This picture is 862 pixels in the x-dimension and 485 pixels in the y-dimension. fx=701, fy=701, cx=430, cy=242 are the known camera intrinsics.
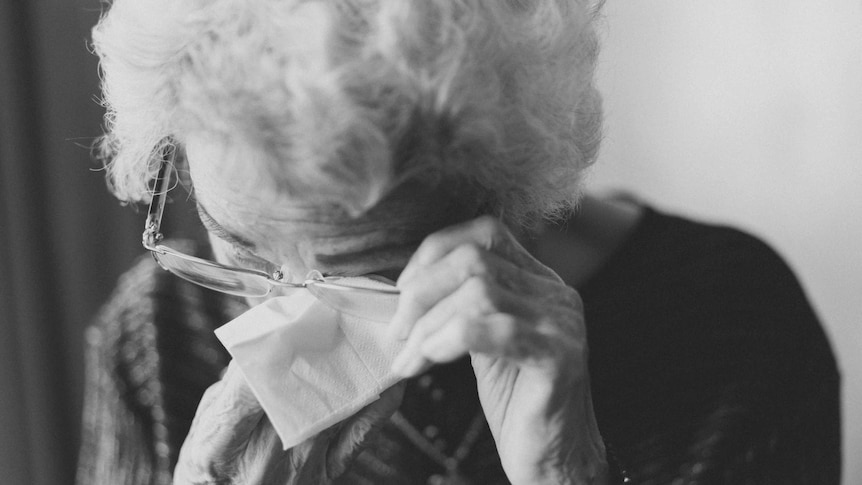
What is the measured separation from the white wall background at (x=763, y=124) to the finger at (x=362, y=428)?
1.04 meters

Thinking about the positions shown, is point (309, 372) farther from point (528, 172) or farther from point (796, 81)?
point (796, 81)

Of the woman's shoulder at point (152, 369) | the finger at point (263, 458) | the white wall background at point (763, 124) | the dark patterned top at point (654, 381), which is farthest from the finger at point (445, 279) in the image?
the white wall background at point (763, 124)

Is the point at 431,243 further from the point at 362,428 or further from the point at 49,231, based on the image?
the point at 49,231

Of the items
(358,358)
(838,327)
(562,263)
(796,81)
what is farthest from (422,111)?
(838,327)

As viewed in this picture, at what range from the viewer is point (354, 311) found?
2.82 ft

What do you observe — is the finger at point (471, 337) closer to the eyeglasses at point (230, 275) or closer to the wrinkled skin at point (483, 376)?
the wrinkled skin at point (483, 376)

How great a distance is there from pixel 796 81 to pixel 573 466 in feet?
4.71

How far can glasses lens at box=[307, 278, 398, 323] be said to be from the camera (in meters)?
0.82

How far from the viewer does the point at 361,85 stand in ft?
2.19

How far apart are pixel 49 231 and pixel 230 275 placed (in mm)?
961

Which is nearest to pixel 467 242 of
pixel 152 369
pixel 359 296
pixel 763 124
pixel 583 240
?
pixel 359 296

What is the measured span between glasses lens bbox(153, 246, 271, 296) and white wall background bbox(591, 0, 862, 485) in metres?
1.12

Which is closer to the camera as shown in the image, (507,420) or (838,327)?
(507,420)

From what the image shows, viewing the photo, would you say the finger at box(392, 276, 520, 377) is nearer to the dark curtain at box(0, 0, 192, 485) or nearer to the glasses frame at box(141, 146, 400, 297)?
the glasses frame at box(141, 146, 400, 297)
